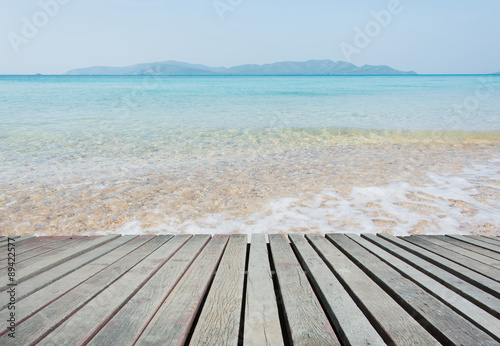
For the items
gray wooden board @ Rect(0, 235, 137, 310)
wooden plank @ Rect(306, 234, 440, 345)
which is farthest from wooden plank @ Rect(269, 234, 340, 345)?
gray wooden board @ Rect(0, 235, 137, 310)

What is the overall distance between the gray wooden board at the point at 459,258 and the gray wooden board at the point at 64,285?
2846mm

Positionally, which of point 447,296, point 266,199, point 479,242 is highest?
point 447,296

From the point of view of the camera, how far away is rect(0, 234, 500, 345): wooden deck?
1702 mm

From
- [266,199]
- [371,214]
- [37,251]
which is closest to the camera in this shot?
[37,251]

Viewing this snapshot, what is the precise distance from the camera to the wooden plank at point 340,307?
65.6 inches

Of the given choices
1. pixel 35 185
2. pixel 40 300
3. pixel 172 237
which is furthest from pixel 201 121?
pixel 40 300

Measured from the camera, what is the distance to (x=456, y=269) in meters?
2.60

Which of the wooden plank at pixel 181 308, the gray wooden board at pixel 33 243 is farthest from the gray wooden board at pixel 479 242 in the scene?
the gray wooden board at pixel 33 243

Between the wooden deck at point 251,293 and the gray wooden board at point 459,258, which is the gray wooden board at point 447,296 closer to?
the wooden deck at point 251,293

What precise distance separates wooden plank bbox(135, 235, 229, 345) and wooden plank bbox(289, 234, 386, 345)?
2.50ft

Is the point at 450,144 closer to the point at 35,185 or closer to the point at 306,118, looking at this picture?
the point at 306,118

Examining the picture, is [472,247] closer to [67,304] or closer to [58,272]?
[67,304]

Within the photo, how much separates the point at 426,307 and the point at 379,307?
285mm

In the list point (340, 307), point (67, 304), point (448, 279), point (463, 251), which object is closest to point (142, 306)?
point (67, 304)
